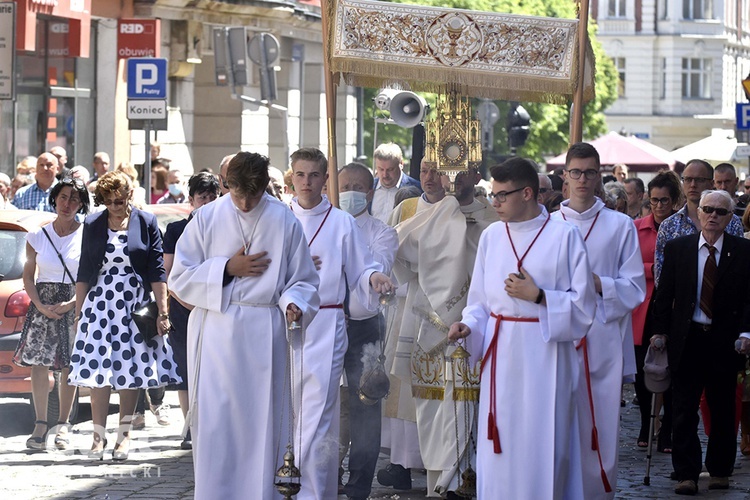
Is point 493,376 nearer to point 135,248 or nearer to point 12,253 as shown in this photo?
point 135,248

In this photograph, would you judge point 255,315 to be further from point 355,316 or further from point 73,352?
point 73,352

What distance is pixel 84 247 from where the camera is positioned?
10.6m

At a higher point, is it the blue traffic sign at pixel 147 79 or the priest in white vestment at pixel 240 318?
the blue traffic sign at pixel 147 79

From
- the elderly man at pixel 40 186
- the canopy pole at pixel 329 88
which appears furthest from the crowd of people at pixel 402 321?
the elderly man at pixel 40 186

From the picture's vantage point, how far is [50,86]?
2267cm

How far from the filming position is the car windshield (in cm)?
1159

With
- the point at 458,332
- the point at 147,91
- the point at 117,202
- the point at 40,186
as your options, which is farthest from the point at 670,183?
the point at 147,91

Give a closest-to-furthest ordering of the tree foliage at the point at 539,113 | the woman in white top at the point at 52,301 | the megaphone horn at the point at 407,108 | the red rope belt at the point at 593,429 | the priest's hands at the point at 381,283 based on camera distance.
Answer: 1. the red rope belt at the point at 593,429
2. the priest's hands at the point at 381,283
3. the woman in white top at the point at 52,301
4. the megaphone horn at the point at 407,108
5. the tree foliage at the point at 539,113

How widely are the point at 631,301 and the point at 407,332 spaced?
1596 mm

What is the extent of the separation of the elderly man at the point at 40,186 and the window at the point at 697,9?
62344 mm

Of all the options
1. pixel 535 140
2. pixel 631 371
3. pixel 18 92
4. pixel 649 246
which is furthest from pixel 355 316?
pixel 535 140

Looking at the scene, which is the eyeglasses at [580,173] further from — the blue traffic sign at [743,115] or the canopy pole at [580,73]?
the blue traffic sign at [743,115]

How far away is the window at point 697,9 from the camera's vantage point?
74.5 meters

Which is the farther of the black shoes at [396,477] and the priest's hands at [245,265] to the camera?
the black shoes at [396,477]
